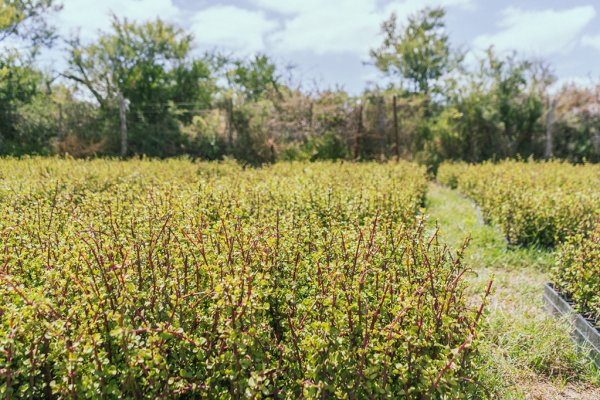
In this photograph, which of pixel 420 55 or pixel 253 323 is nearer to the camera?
pixel 253 323

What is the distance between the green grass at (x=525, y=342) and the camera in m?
3.21

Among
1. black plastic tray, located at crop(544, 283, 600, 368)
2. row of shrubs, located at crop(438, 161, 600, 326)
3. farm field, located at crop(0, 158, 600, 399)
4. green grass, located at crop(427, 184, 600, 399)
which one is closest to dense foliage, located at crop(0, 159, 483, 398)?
farm field, located at crop(0, 158, 600, 399)

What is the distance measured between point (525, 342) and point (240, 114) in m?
17.4

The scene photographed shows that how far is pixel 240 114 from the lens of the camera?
19.6 metres

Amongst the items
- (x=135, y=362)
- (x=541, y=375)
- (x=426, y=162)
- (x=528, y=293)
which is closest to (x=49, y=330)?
(x=135, y=362)

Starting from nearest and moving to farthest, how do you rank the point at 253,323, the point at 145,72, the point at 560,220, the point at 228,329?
1. the point at 228,329
2. the point at 253,323
3. the point at 560,220
4. the point at 145,72

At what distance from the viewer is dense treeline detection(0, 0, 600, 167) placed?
1959 cm

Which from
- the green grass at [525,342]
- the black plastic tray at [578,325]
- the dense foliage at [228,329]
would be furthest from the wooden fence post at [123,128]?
the black plastic tray at [578,325]

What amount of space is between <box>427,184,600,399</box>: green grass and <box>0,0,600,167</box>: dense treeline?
11.3m

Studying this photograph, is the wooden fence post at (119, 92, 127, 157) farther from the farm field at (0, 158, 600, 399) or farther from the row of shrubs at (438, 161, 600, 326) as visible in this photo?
the farm field at (0, 158, 600, 399)

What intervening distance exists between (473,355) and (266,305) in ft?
3.53

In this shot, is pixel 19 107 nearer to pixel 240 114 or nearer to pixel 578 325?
pixel 240 114

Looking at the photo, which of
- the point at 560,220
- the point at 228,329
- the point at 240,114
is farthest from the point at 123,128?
the point at 228,329

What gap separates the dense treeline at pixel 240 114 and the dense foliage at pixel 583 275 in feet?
41.9
